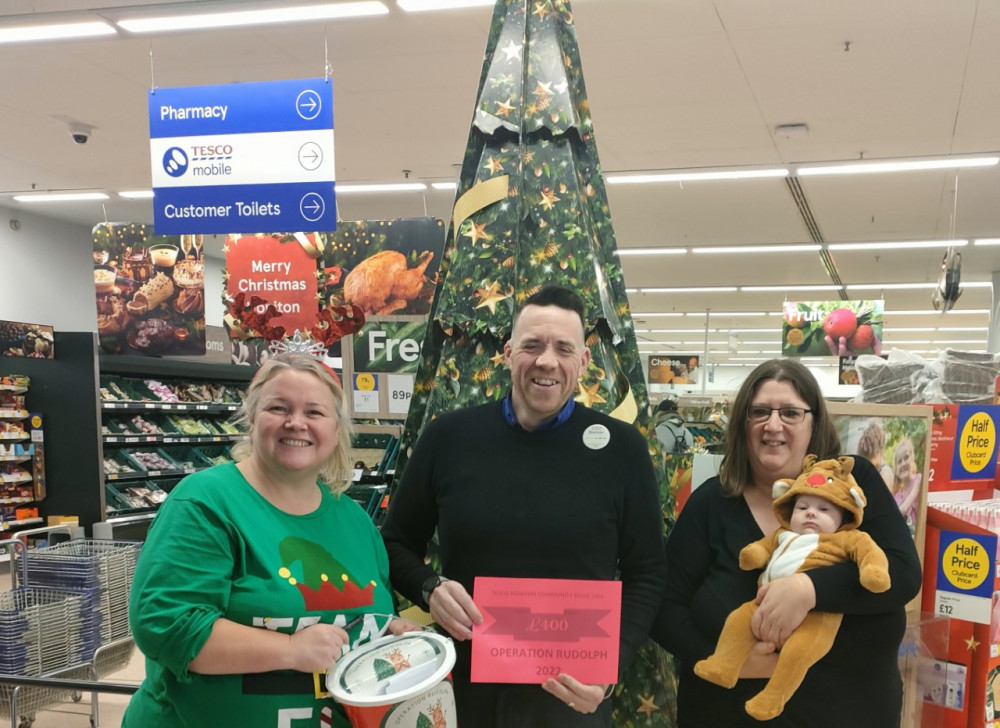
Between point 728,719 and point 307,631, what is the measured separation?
3.26 feet

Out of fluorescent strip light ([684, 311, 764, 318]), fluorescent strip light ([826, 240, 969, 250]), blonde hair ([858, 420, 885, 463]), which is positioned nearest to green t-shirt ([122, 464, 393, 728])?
blonde hair ([858, 420, 885, 463])

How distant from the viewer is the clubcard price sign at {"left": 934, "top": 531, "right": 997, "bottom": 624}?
258 centimetres

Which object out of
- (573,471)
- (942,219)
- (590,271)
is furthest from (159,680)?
(942,219)

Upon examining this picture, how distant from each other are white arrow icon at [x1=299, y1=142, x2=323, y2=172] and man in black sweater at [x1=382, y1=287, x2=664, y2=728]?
2853 mm

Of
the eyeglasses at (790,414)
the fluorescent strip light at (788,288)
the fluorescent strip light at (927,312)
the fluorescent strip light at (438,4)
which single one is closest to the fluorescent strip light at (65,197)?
the fluorescent strip light at (438,4)

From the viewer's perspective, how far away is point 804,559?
162 cm

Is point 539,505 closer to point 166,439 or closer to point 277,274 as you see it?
point 277,274

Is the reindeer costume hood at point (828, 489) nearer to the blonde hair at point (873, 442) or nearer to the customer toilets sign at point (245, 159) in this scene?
the blonde hair at point (873, 442)

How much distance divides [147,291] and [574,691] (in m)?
5.82

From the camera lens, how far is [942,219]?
10.8 meters

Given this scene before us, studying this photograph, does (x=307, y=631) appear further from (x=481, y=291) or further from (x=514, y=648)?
(x=481, y=291)

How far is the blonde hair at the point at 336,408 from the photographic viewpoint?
5.54ft

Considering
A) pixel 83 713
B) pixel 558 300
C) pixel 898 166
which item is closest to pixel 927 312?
pixel 898 166

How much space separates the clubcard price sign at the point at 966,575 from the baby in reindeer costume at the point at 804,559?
1.24 meters
